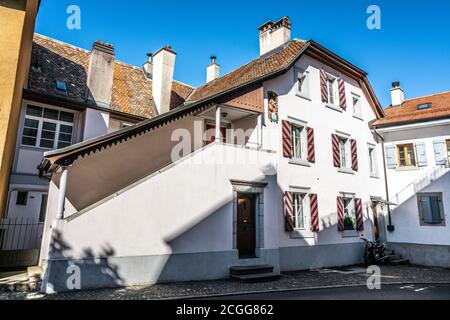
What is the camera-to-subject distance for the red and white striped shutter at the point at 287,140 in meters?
12.0

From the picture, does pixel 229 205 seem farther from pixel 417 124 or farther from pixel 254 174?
pixel 417 124

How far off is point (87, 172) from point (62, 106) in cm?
367

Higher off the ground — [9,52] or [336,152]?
[9,52]

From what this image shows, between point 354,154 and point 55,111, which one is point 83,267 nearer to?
point 55,111

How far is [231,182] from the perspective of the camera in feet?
32.0

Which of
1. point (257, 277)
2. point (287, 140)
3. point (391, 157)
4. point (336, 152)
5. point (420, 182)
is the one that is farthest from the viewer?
point (391, 157)

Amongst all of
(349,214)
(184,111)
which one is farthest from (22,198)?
(349,214)

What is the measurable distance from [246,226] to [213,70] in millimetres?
11948

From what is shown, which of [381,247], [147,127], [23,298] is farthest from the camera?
[381,247]

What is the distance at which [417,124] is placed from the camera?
590 inches

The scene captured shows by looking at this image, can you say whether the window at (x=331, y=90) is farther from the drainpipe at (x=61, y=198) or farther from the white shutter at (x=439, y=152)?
the drainpipe at (x=61, y=198)

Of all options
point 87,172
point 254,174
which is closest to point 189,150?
point 254,174

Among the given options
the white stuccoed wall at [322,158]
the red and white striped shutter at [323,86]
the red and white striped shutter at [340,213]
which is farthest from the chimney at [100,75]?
the red and white striped shutter at [340,213]

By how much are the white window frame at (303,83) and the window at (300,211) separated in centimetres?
445
